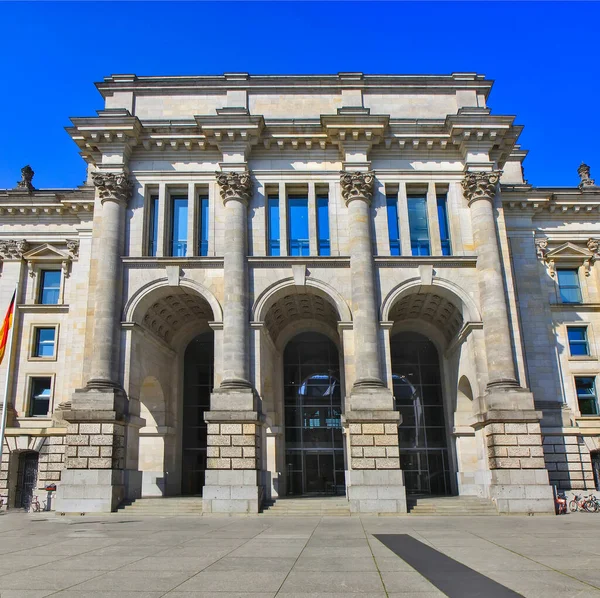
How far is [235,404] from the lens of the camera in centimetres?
2845

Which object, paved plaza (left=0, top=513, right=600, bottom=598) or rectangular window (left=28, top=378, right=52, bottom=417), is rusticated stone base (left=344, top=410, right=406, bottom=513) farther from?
rectangular window (left=28, top=378, right=52, bottom=417)

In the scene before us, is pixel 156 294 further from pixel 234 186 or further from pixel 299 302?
pixel 299 302

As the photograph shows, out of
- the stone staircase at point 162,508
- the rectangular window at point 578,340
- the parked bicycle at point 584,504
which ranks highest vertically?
the rectangular window at point 578,340

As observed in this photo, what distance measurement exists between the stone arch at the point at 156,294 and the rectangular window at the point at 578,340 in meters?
21.9

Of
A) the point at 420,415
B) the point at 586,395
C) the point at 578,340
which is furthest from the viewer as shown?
the point at 420,415

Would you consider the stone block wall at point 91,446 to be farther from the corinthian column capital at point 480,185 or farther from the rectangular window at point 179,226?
the corinthian column capital at point 480,185

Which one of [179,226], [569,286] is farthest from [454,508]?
[179,226]

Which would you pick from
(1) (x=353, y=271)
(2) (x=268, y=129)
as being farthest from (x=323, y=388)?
(2) (x=268, y=129)

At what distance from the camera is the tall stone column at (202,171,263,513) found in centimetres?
2709

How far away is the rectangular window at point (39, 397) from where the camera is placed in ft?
118

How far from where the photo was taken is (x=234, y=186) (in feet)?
106

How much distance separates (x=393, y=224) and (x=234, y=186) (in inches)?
355

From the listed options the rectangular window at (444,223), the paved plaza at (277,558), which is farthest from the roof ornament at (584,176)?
the paved plaza at (277,558)

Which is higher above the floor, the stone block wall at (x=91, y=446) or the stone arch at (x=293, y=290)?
the stone arch at (x=293, y=290)
